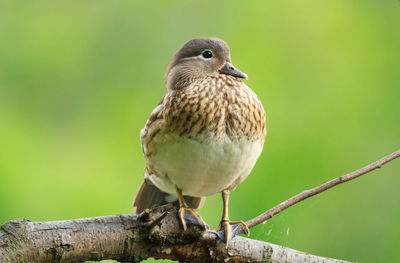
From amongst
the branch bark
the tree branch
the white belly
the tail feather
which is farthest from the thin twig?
the tail feather

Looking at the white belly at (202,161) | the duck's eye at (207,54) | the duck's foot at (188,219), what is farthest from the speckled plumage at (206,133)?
the duck's foot at (188,219)

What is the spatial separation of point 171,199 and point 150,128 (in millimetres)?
541

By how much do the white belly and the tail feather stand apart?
347 millimetres

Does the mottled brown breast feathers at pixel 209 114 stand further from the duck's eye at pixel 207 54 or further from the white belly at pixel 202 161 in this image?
the duck's eye at pixel 207 54

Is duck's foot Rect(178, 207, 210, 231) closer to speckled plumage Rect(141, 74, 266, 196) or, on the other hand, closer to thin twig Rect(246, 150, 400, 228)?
thin twig Rect(246, 150, 400, 228)

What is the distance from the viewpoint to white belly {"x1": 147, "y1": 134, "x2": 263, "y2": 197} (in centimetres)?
235

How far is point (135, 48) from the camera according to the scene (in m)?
3.75

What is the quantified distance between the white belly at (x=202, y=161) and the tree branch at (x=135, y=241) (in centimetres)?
33

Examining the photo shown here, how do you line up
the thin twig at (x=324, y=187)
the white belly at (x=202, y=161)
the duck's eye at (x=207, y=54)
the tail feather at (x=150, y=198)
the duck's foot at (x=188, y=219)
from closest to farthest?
the thin twig at (x=324, y=187), the duck's foot at (x=188, y=219), the white belly at (x=202, y=161), the duck's eye at (x=207, y=54), the tail feather at (x=150, y=198)

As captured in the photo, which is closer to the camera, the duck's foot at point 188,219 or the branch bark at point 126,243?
the branch bark at point 126,243

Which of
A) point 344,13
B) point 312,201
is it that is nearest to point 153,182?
point 312,201

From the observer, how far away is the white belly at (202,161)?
2346mm

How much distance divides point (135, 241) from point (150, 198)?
2.95 feet

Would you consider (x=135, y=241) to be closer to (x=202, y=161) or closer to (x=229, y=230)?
(x=229, y=230)
